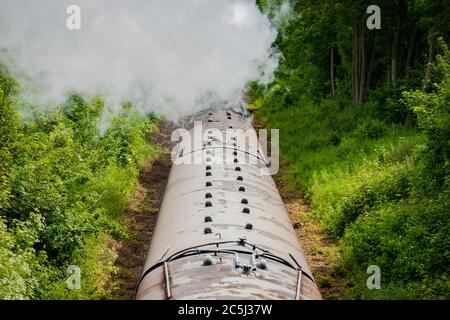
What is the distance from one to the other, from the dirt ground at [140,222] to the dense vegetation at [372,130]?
3.72m

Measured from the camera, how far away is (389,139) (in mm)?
17828

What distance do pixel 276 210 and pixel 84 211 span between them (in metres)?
3.93

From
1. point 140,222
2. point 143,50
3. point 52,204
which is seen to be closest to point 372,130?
Answer: point 143,50

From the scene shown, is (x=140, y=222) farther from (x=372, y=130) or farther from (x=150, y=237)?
(x=372, y=130)

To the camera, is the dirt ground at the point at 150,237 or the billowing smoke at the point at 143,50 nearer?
the dirt ground at the point at 150,237

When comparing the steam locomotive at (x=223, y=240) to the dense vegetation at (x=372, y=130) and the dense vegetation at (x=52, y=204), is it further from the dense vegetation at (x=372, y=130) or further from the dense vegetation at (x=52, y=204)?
the dense vegetation at (x=372, y=130)

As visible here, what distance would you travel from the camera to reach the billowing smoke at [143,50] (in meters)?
15.6

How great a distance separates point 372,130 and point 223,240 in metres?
11.5

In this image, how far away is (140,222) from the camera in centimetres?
1482

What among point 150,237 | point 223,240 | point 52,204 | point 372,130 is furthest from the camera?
point 372,130

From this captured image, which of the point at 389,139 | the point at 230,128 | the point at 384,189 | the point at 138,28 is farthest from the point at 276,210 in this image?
the point at 138,28

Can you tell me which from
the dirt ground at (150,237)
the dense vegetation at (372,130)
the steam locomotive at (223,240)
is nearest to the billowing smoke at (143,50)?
the dirt ground at (150,237)

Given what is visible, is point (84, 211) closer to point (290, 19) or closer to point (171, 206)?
point (171, 206)
